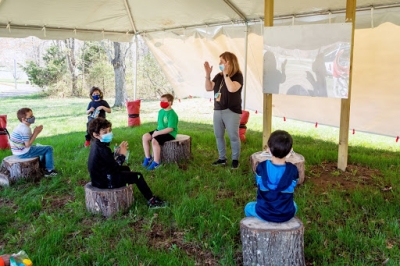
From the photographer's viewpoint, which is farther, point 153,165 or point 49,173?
point 153,165

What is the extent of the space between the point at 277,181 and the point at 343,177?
2.38 m

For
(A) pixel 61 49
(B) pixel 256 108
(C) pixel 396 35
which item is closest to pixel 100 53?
(A) pixel 61 49

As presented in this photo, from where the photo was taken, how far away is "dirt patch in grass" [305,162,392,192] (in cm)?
427

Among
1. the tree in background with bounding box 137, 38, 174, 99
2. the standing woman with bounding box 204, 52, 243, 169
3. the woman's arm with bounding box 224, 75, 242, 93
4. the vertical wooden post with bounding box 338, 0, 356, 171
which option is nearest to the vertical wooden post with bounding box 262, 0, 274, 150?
the standing woman with bounding box 204, 52, 243, 169

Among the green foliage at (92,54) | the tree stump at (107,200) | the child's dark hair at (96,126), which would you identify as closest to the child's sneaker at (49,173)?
the tree stump at (107,200)

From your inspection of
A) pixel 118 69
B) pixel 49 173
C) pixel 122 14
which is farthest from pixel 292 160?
pixel 118 69

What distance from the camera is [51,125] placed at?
1016 centimetres

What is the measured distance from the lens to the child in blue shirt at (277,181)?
261 centimetres

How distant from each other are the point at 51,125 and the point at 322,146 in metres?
7.71

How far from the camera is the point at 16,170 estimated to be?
4.68 meters

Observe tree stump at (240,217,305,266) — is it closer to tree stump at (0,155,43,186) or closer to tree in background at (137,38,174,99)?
tree stump at (0,155,43,186)

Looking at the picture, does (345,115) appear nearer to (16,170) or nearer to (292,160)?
(292,160)

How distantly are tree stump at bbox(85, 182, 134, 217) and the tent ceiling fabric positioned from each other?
398 centimetres

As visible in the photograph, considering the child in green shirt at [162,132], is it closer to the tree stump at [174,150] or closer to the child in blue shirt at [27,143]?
the tree stump at [174,150]
